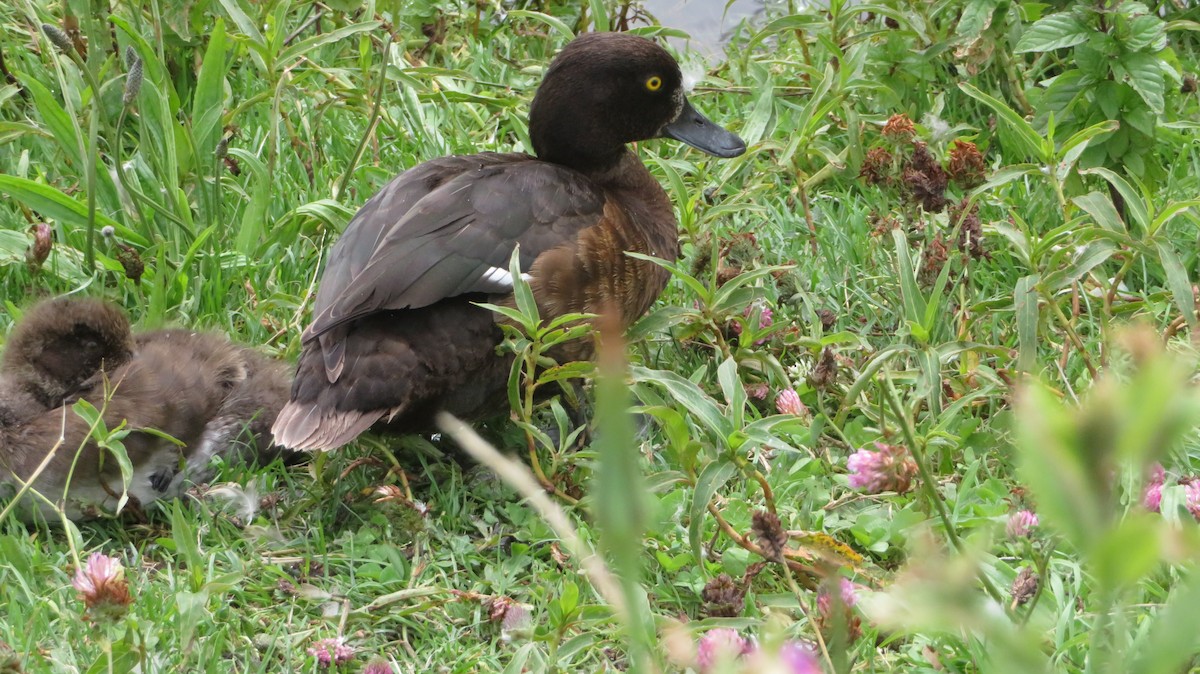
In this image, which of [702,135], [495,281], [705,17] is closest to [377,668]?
[495,281]

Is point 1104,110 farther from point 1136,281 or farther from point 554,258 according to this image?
point 554,258

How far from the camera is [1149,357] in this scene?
52cm

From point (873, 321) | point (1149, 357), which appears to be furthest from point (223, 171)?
point (1149, 357)

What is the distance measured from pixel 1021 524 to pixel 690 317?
123 cm

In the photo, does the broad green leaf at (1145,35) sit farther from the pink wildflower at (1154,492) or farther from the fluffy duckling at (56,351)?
the fluffy duckling at (56,351)

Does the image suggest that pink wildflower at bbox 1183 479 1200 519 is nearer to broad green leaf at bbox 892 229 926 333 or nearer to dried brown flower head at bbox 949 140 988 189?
broad green leaf at bbox 892 229 926 333

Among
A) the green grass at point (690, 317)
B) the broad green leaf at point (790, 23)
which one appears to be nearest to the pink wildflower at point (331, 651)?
the green grass at point (690, 317)

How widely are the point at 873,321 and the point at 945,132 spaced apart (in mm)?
698

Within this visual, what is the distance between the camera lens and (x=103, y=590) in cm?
185

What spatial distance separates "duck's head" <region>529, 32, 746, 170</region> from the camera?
11.7 ft

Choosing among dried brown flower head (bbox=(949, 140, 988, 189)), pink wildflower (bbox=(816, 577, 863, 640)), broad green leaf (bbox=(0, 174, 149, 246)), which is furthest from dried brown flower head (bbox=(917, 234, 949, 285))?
broad green leaf (bbox=(0, 174, 149, 246))

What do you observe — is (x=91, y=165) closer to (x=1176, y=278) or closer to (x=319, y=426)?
(x=319, y=426)

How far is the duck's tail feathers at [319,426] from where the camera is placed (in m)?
2.74

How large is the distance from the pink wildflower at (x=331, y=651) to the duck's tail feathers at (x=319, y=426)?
49 cm
